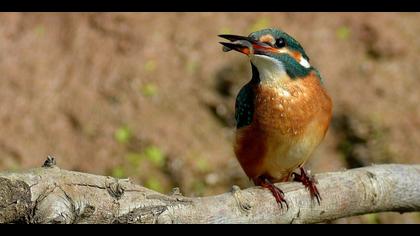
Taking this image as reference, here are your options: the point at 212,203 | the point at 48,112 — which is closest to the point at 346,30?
the point at 48,112

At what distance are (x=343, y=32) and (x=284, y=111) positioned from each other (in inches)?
129

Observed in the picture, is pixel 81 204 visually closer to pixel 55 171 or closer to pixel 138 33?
pixel 55 171

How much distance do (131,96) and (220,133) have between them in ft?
2.48

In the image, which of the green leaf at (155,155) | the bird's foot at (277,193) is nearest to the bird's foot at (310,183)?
the bird's foot at (277,193)

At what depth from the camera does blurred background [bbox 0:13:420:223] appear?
20.7 feet

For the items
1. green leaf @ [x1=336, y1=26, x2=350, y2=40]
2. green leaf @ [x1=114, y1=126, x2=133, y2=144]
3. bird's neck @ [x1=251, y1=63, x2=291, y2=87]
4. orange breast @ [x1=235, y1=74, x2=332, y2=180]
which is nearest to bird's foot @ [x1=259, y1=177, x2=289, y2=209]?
orange breast @ [x1=235, y1=74, x2=332, y2=180]

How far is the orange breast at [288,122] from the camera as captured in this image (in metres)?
3.67

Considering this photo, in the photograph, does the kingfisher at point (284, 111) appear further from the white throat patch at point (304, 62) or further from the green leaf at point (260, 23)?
the green leaf at point (260, 23)

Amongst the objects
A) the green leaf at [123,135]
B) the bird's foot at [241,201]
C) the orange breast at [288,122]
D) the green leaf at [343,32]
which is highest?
the green leaf at [343,32]

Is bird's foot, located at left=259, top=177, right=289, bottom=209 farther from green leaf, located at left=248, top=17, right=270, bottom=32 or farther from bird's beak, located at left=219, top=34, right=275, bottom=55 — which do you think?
green leaf, located at left=248, top=17, right=270, bottom=32

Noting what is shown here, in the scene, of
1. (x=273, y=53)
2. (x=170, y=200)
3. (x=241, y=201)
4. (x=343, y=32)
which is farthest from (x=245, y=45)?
(x=343, y=32)

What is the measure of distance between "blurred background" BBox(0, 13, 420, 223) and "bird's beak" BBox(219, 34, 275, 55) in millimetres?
2796

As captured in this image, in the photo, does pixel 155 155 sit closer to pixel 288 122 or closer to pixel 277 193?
pixel 288 122

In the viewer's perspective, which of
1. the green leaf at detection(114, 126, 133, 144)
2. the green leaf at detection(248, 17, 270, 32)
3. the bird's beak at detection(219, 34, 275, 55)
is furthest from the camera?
the green leaf at detection(248, 17, 270, 32)
